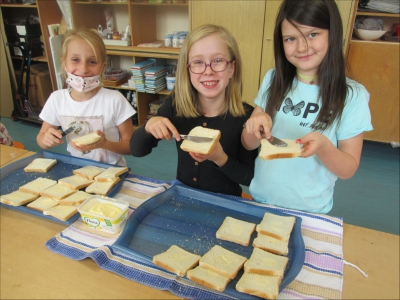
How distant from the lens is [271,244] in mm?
897

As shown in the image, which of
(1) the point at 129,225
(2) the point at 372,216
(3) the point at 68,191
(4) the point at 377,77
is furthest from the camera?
(4) the point at 377,77

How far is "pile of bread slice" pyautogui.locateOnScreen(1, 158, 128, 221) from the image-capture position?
3.49 feet

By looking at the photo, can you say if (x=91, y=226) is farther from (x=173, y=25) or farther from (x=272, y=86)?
(x=173, y=25)

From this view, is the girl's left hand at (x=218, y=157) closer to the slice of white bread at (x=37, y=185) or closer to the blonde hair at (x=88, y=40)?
the slice of white bread at (x=37, y=185)

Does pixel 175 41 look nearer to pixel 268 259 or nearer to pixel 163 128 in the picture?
pixel 163 128

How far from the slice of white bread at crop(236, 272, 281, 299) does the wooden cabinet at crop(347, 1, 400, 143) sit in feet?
8.27

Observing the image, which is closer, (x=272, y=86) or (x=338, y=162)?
(x=338, y=162)

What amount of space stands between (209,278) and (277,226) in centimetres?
30

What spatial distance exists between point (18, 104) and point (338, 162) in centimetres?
412

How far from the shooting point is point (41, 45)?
13.1ft

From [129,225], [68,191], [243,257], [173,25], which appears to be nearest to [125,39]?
[173,25]

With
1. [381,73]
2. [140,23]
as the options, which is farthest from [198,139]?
[140,23]

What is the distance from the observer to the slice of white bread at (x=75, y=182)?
1162mm

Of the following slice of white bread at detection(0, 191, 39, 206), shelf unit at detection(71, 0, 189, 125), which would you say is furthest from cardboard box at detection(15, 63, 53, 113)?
slice of white bread at detection(0, 191, 39, 206)
